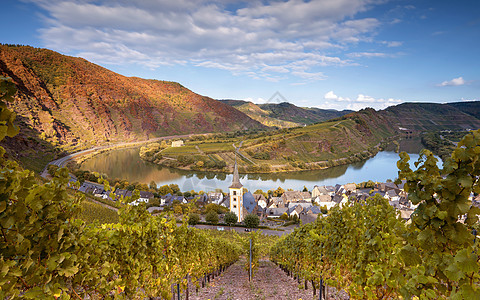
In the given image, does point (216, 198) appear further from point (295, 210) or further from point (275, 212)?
point (295, 210)

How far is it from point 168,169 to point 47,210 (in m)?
96.1

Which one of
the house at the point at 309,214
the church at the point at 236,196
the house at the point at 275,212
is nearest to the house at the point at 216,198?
the church at the point at 236,196

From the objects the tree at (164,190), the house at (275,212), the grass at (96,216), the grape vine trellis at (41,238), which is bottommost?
the house at (275,212)

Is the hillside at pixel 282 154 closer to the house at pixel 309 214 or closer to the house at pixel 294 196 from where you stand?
the house at pixel 294 196

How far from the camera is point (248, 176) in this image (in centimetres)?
8600

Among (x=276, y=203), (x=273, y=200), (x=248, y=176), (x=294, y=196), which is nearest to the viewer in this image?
(x=276, y=203)

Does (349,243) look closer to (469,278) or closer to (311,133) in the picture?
(469,278)

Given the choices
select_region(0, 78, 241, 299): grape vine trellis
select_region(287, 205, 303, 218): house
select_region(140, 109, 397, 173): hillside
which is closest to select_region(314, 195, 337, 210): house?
select_region(287, 205, 303, 218): house

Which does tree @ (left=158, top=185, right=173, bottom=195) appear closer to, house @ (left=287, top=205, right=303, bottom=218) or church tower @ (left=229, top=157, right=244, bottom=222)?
church tower @ (left=229, top=157, right=244, bottom=222)

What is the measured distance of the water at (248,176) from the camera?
74875 mm

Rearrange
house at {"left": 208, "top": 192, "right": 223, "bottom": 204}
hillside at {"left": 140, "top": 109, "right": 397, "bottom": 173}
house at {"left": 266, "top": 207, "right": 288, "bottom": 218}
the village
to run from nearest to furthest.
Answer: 1. the village
2. house at {"left": 266, "top": 207, "right": 288, "bottom": 218}
3. house at {"left": 208, "top": 192, "right": 223, "bottom": 204}
4. hillside at {"left": 140, "top": 109, "right": 397, "bottom": 173}

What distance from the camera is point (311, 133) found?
13075 cm

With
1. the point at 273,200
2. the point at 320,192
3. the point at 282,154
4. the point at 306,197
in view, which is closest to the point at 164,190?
the point at 273,200

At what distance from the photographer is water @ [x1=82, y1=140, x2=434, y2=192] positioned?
246 ft
